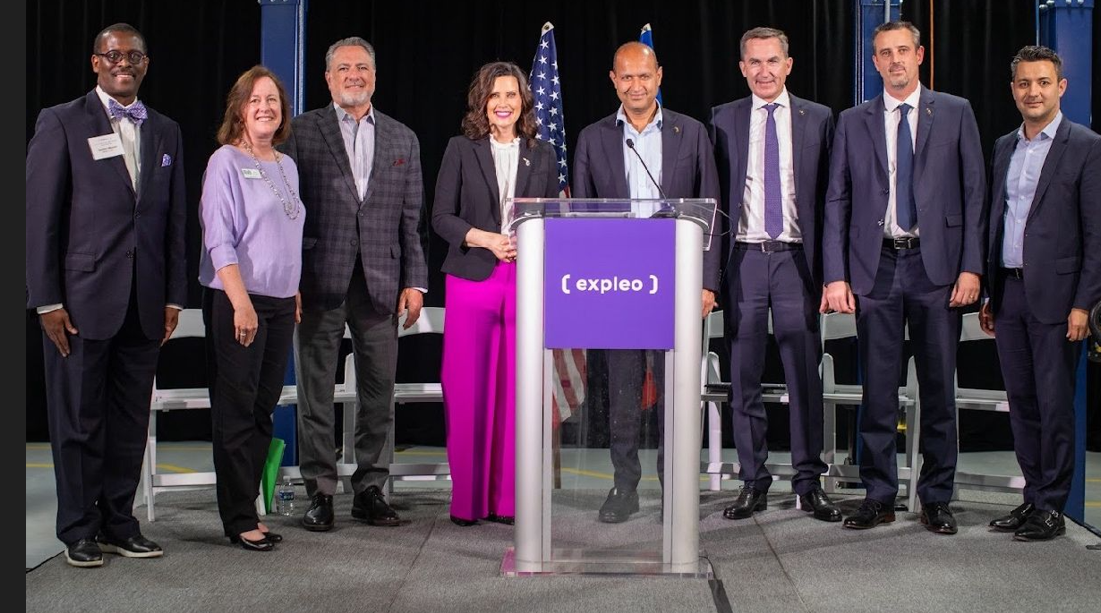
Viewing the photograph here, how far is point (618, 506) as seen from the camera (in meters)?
3.50

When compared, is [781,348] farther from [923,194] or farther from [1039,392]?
[1039,392]

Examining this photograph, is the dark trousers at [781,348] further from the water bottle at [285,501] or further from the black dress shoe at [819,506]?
the water bottle at [285,501]

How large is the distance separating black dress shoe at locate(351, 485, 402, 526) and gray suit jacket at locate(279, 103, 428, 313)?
2.43 ft

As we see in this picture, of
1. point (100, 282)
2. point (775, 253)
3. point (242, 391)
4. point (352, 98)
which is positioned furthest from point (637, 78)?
point (100, 282)

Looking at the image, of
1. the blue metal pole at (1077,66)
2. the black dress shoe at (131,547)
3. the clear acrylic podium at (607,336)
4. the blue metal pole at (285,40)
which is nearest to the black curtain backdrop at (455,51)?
the blue metal pole at (285,40)

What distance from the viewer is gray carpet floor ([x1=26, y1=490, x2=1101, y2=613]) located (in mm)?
3348

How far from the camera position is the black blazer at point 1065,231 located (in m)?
4.30

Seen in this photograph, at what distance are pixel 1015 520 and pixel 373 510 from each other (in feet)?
8.20

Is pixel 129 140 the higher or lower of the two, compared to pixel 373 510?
higher

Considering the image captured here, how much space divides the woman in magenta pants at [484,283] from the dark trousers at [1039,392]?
6.16 ft

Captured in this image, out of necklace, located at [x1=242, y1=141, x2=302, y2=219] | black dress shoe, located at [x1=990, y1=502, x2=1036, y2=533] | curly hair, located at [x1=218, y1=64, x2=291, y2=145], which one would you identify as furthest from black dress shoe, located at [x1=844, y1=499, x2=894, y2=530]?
curly hair, located at [x1=218, y1=64, x2=291, y2=145]

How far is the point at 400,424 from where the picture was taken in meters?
7.54

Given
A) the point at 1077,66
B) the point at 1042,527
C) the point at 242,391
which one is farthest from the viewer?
the point at 1077,66

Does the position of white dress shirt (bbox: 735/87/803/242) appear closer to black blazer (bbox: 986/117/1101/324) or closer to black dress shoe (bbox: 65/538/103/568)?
black blazer (bbox: 986/117/1101/324)
